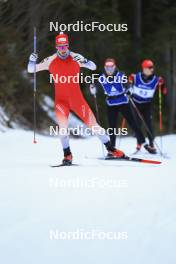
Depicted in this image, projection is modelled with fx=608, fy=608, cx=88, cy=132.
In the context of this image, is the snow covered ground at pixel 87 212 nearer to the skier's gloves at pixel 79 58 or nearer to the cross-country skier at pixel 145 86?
the skier's gloves at pixel 79 58

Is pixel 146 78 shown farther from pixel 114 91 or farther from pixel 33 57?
pixel 33 57

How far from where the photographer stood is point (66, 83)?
8195mm

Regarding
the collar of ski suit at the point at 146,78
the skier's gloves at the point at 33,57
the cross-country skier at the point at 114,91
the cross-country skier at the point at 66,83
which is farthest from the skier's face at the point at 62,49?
the collar of ski suit at the point at 146,78

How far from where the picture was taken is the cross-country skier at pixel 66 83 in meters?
7.87

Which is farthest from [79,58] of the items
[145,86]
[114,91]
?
[145,86]

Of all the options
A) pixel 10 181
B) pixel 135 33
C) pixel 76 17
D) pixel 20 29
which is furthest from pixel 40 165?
pixel 135 33

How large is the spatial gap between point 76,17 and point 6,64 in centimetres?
384

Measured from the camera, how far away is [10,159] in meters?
9.51

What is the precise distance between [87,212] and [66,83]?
2840 millimetres

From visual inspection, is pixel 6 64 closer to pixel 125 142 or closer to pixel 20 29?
pixel 20 29

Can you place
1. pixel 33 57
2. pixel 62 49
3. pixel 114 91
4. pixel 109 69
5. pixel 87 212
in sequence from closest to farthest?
pixel 87 212 < pixel 33 57 < pixel 62 49 < pixel 109 69 < pixel 114 91

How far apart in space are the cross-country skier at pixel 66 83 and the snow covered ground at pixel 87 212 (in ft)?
2.07

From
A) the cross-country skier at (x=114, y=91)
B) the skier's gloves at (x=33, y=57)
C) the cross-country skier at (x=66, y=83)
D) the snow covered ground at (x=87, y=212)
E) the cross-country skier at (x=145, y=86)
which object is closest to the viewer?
the snow covered ground at (x=87, y=212)

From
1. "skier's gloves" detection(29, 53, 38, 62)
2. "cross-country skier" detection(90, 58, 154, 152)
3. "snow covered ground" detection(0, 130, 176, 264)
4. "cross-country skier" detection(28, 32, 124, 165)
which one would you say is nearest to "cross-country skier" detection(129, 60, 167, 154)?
"cross-country skier" detection(90, 58, 154, 152)
